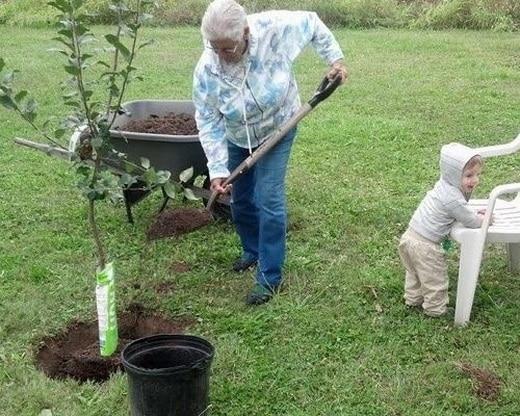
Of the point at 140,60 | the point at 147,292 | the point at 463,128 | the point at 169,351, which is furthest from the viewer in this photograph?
the point at 140,60

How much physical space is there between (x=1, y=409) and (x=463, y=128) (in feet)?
17.7

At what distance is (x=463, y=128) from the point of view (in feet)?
26.5

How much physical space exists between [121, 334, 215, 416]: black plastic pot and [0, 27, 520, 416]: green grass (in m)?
0.24

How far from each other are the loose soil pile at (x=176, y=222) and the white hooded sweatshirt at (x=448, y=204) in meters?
1.89

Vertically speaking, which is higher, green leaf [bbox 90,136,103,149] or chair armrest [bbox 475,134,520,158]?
green leaf [bbox 90,136,103,149]

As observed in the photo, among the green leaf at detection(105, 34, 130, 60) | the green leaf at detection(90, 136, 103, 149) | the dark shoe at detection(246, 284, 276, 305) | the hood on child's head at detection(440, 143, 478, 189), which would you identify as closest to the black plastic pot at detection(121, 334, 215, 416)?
the green leaf at detection(90, 136, 103, 149)

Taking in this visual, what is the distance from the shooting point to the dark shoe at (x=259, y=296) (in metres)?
4.66

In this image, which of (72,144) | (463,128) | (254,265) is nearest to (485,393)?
(254,265)

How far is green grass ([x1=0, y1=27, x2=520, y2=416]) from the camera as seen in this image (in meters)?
3.86

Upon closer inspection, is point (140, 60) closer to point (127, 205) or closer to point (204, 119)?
point (127, 205)

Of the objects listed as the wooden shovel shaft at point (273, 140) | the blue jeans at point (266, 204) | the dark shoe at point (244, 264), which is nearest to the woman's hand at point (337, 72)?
the wooden shovel shaft at point (273, 140)

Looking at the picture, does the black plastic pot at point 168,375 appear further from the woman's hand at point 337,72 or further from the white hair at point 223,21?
the woman's hand at point 337,72

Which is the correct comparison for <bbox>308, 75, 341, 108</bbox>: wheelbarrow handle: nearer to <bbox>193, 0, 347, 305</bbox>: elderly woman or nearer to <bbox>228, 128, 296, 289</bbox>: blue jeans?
<bbox>193, 0, 347, 305</bbox>: elderly woman

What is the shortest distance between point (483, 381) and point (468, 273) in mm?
597
